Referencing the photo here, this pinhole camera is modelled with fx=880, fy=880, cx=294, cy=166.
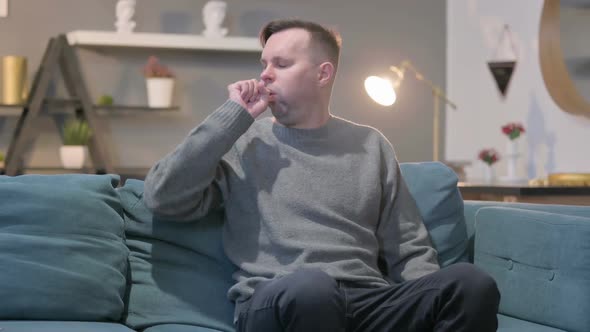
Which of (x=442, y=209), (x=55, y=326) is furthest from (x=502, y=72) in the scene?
(x=55, y=326)

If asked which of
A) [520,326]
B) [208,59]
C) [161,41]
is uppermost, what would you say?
[161,41]

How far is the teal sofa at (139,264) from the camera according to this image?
199 cm

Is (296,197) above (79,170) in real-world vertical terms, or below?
above

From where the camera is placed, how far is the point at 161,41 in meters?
5.04

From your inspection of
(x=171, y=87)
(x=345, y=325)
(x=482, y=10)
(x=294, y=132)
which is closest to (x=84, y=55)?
(x=171, y=87)

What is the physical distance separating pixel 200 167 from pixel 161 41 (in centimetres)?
318

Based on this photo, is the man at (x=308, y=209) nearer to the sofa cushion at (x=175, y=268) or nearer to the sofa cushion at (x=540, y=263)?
the sofa cushion at (x=175, y=268)

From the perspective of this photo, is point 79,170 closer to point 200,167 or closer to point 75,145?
point 75,145

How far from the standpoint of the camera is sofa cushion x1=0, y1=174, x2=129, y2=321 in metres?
1.97

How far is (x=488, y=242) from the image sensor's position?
2.32 metres

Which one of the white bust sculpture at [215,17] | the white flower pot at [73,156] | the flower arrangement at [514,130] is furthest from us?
the white bust sculpture at [215,17]

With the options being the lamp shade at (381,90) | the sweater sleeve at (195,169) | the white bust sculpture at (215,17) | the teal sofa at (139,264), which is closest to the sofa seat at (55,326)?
the teal sofa at (139,264)

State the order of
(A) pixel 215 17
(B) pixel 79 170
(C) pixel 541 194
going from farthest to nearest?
(A) pixel 215 17, (B) pixel 79 170, (C) pixel 541 194

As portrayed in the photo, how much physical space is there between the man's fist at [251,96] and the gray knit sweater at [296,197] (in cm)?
3
